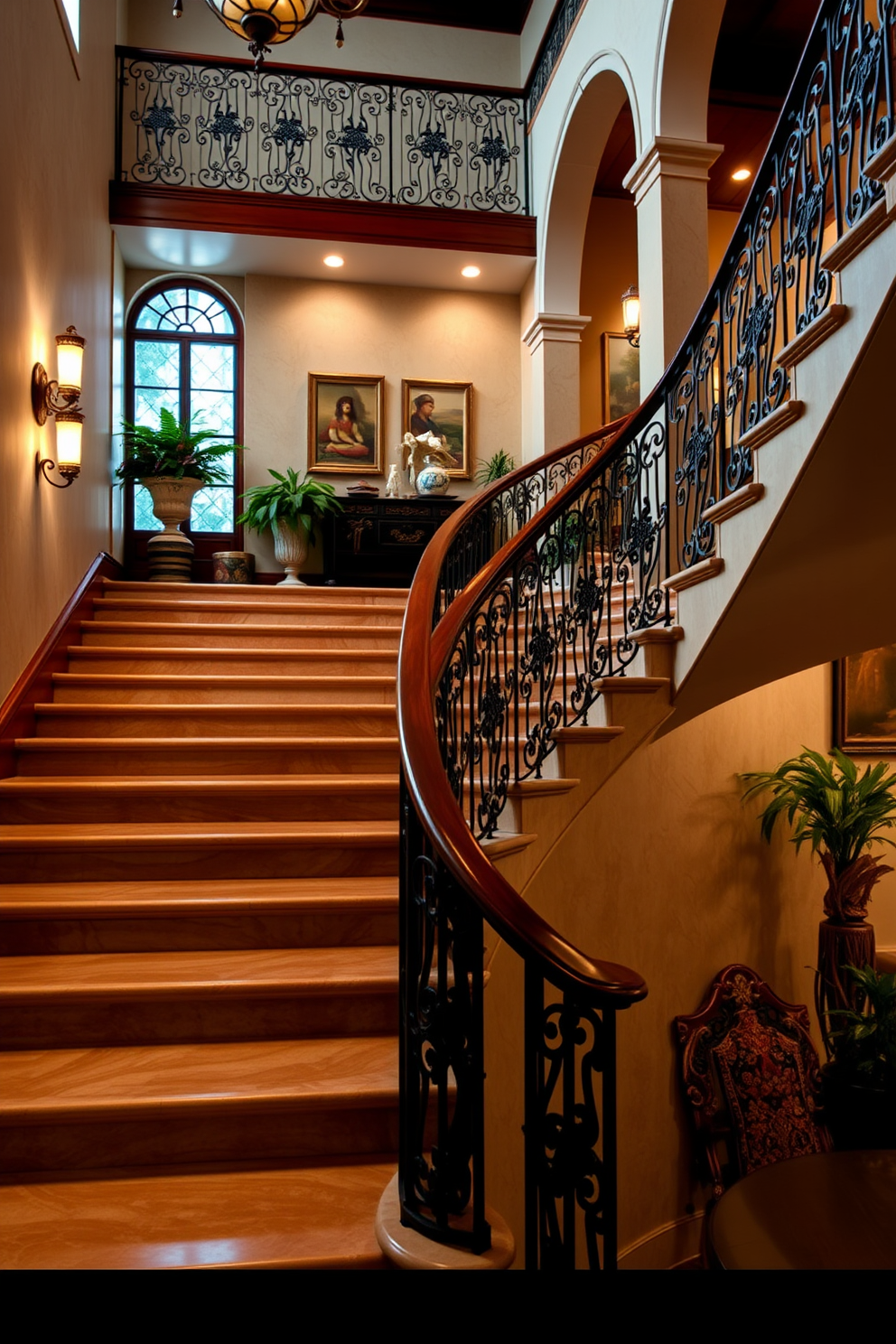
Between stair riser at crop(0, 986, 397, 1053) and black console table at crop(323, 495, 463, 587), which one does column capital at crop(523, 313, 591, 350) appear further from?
stair riser at crop(0, 986, 397, 1053)

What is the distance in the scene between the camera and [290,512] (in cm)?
829

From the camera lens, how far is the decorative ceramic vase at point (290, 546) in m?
8.38

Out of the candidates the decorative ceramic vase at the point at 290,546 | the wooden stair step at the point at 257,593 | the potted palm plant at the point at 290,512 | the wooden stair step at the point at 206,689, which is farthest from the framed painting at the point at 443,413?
the wooden stair step at the point at 206,689

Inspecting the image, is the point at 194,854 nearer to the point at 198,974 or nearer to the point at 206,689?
the point at 198,974

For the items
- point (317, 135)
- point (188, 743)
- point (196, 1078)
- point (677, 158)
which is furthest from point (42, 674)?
point (317, 135)

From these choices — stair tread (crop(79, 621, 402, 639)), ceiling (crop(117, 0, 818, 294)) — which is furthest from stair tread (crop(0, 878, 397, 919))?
ceiling (crop(117, 0, 818, 294))

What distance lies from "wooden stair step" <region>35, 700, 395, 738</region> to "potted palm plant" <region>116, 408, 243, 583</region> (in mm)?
3310

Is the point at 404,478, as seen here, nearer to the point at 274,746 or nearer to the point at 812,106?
the point at 274,746

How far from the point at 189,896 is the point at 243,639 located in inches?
105

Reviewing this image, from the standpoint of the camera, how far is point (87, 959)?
314cm

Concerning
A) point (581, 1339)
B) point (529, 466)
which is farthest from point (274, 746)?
point (581, 1339)

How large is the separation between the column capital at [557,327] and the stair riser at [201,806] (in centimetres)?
551

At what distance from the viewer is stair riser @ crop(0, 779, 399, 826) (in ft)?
12.9

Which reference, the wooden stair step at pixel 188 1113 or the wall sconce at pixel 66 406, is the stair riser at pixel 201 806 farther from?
the wall sconce at pixel 66 406
